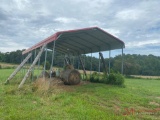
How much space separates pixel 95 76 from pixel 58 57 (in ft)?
30.6

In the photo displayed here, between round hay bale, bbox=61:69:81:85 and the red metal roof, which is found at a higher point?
the red metal roof

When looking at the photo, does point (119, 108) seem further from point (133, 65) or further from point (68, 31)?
point (133, 65)

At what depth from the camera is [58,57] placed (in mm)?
23734

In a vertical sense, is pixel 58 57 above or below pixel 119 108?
above

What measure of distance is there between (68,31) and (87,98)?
4.17m

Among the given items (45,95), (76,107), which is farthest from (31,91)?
(76,107)

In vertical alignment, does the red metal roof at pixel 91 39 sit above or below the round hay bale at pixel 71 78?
above

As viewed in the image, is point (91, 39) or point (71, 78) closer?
point (71, 78)

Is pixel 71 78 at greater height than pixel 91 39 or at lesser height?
lesser

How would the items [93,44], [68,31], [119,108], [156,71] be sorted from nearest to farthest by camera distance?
[119,108] < [68,31] < [93,44] < [156,71]

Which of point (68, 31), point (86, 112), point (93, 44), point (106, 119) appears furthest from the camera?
point (93, 44)

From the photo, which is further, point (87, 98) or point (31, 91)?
point (31, 91)

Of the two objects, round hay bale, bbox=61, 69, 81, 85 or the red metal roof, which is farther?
round hay bale, bbox=61, 69, 81, 85

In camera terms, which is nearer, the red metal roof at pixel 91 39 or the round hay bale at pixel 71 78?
the red metal roof at pixel 91 39
